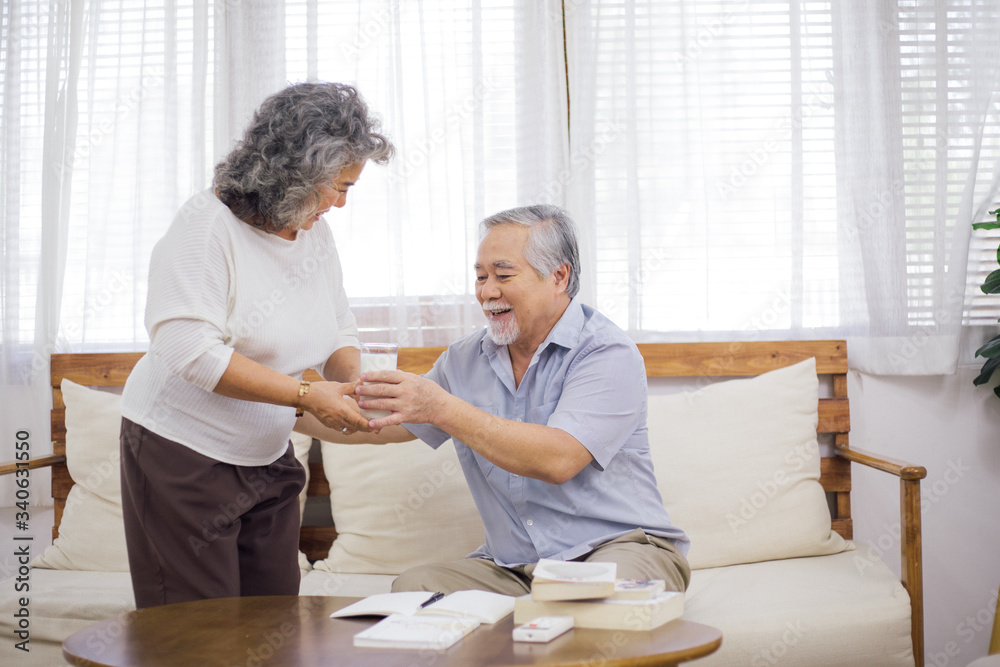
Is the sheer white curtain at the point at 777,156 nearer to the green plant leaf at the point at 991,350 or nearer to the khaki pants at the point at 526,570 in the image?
the green plant leaf at the point at 991,350

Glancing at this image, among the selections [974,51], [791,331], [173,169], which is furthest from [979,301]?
[173,169]

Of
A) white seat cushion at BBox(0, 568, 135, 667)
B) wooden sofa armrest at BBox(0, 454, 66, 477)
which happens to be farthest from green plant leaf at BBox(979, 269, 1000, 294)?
wooden sofa armrest at BBox(0, 454, 66, 477)

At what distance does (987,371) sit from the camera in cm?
254

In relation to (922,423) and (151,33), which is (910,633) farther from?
(151,33)

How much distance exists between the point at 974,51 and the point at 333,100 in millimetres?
2260

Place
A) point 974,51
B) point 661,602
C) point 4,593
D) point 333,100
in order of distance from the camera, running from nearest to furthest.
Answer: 1. point 661,602
2. point 333,100
3. point 4,593
4. point 974,51

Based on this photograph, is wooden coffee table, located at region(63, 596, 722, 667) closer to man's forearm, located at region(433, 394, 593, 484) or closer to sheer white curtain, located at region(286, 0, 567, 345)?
man's forearm, located at region(433, 394, 593, 484)

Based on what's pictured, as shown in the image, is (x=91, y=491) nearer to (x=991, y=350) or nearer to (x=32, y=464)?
(x=32, y=464)

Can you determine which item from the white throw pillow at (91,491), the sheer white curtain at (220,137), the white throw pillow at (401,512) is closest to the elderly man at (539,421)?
the white throw pillow at (401,512)

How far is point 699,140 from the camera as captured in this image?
8.79 ft

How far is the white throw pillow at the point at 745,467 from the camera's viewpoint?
7.56 feet

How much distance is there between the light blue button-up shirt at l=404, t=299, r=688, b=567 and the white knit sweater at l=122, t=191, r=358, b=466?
0.42 meters

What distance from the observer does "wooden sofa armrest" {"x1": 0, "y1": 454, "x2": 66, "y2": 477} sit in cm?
237

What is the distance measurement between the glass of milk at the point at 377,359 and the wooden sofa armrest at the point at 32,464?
1.49 meters
